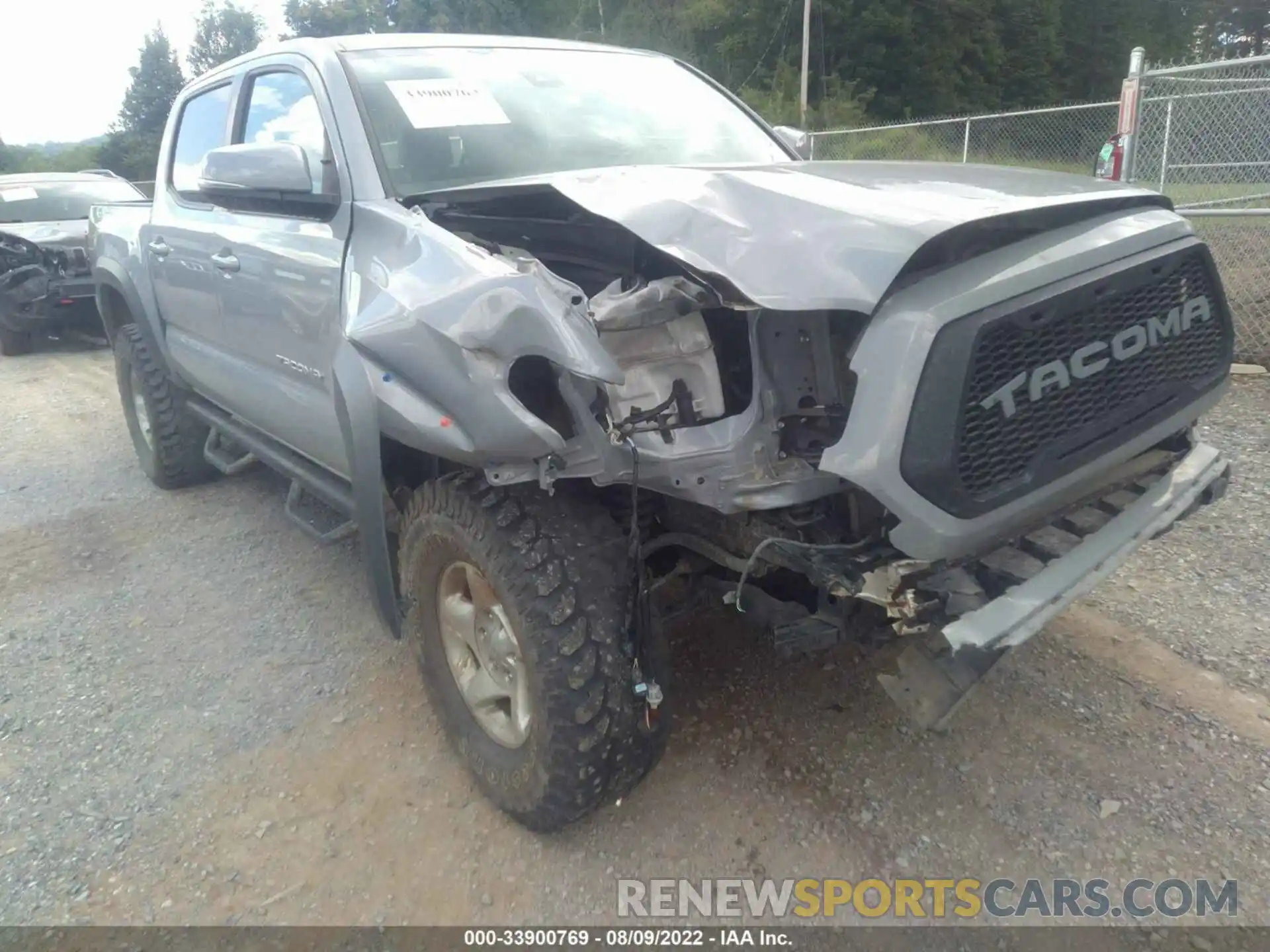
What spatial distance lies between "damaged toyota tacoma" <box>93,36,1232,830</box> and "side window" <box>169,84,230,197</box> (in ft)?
4.31

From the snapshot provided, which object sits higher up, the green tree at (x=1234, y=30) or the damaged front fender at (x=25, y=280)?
the green tree at (x=1234, y=30)

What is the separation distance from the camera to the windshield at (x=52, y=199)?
10.4 m

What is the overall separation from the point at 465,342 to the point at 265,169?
1208 mm

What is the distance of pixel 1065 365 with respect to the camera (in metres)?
2.08

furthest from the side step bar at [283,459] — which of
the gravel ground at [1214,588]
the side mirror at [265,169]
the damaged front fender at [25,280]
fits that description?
the damaged front fender at [25,280]

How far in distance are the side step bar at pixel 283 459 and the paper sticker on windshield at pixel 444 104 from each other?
1.23 metres

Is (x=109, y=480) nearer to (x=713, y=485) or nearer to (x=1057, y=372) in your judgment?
(x=713, y=485)

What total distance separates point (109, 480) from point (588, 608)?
177 inches

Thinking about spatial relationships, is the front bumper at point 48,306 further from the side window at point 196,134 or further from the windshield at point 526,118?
the windshield at point 526,118

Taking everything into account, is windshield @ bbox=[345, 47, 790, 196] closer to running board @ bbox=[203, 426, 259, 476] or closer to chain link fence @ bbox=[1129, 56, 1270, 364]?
running board @ bbox=[203, 426, 259, 476]

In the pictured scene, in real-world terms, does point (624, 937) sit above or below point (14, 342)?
above

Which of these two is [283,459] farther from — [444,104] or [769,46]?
[769,46]

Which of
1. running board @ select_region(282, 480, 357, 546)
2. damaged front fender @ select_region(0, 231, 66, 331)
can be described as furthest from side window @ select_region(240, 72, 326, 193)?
damaged front fender @ select_region(0, 231, 66, 331)

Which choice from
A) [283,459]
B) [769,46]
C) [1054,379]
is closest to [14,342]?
[283,459]
